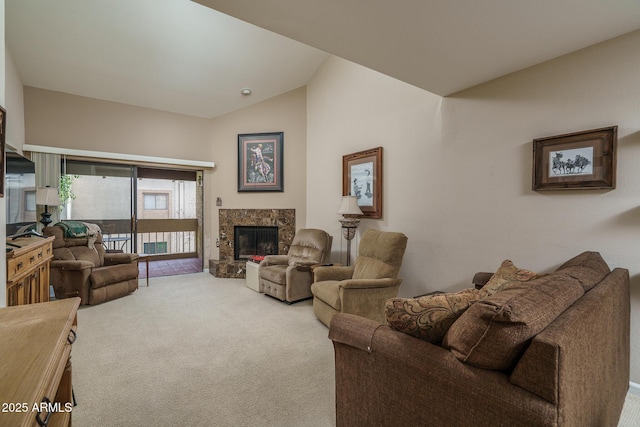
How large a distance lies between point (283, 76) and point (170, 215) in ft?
14.0

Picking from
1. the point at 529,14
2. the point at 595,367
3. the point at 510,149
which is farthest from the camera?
the point at 510,149

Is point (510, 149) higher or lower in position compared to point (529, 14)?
lower

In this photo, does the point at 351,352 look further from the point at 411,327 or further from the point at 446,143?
the point at 446,143

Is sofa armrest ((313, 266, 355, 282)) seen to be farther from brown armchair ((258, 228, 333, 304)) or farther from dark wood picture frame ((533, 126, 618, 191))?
dark wood picture frame ((533, 126, 618, 191))

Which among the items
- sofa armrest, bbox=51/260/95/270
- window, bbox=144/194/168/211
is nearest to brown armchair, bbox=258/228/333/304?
sofa armrest, bbox=51/260/95/270

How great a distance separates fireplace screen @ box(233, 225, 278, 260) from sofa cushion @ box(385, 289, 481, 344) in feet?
14.6

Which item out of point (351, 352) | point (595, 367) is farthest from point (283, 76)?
point (595, 367)

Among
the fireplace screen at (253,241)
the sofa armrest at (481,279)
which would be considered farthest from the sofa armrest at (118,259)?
the sofa armrest at (481,279)

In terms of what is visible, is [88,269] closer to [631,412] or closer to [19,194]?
[19,194]

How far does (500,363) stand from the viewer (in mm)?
979

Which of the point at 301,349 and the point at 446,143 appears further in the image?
the point at 446,143

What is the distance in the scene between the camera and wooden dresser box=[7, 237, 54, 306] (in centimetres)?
210

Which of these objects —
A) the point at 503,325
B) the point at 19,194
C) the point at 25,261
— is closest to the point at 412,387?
the point at 503,325

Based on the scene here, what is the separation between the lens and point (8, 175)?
227cm
